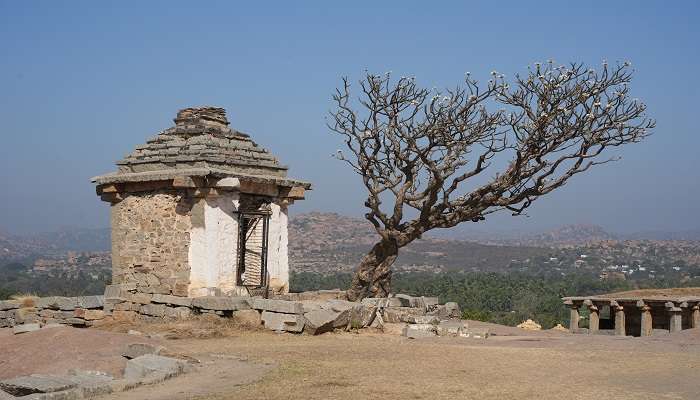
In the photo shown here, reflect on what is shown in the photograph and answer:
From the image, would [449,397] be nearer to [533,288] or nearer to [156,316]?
[156,316]

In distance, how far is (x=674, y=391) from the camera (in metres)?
8.43

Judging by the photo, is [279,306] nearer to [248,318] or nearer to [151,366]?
[248,318]

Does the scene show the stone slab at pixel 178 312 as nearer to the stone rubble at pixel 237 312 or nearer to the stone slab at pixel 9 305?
the stone rubble at pixel 237 312

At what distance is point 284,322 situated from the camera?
13578mm

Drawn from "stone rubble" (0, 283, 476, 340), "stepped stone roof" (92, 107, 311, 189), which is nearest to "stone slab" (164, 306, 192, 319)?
"stone rubble" (0, 283, 476, 340)

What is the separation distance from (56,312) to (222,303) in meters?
3.72

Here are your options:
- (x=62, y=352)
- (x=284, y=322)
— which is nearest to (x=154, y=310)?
(x=284, y=322)

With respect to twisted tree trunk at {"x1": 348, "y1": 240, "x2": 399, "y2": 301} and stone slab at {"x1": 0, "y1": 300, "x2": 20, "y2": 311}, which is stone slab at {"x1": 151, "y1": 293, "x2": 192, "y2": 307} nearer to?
stone slab at {"x1": 0, "y1": 300, "x2": 20, "y2": 311}

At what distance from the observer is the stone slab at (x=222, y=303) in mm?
14227

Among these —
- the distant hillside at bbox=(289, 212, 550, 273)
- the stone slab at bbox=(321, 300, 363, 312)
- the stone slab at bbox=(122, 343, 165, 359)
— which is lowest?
the distant hillside at bbox=(289, 212, 550, 273)

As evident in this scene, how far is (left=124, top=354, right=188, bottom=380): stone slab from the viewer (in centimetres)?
916

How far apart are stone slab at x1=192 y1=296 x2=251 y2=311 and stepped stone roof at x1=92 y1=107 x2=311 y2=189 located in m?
2.33

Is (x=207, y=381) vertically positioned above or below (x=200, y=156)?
below

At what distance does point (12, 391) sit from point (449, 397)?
14.2 feet
